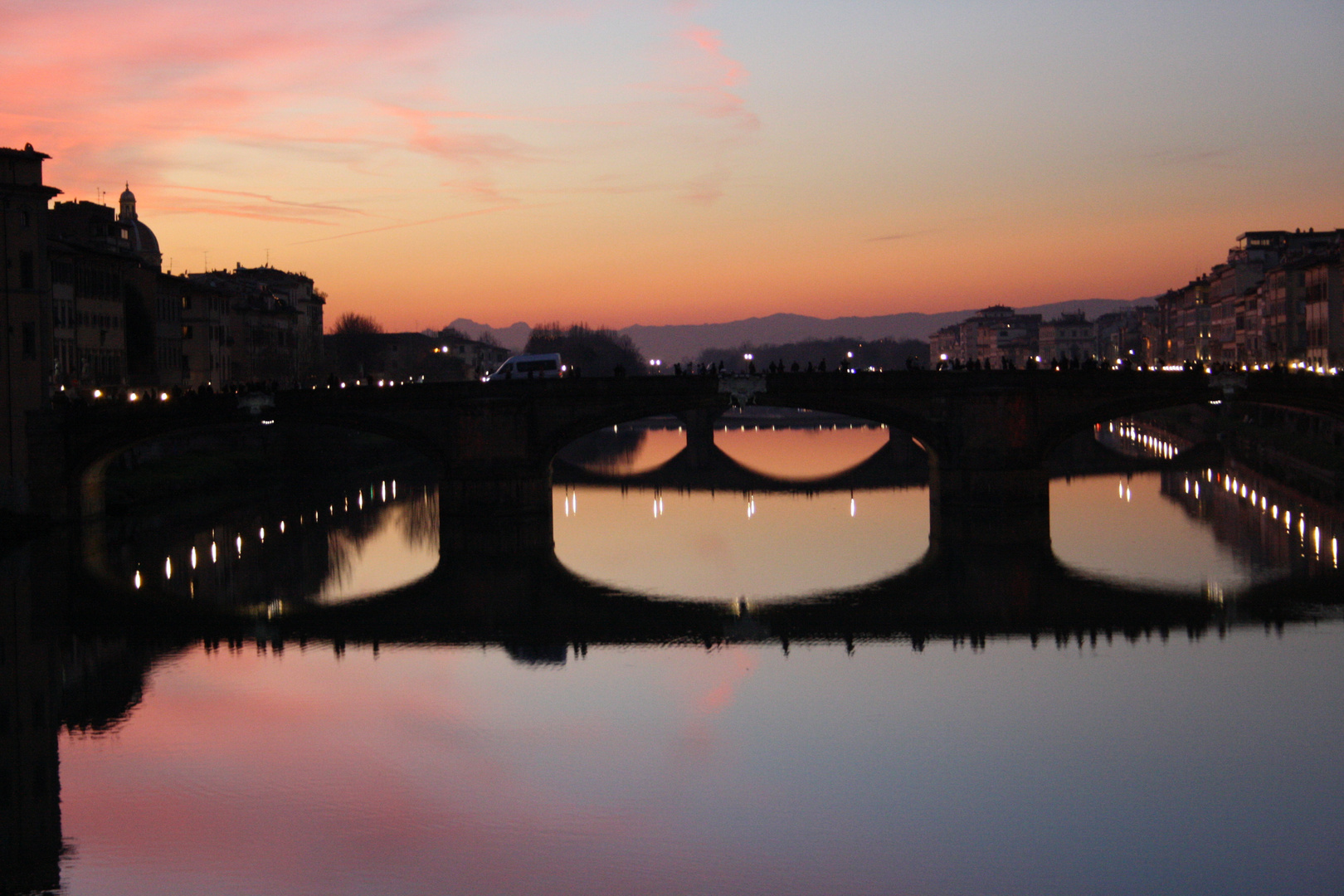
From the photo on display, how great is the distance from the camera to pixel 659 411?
183ft

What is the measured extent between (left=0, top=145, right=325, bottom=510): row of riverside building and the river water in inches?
372

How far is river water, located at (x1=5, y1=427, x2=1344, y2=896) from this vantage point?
60.4 feet

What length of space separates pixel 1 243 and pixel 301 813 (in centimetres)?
3359

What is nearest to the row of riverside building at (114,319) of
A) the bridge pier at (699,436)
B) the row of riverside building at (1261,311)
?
the bridge pier at (699,436)

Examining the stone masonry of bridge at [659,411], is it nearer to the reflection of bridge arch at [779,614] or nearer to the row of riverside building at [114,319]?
the row of riverside building at [114,319]

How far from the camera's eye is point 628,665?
99.1 ft

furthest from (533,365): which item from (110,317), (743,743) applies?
(743,743)

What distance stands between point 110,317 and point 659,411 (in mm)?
30123

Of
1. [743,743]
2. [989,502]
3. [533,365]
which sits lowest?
[743,743]

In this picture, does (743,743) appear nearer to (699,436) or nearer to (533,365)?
(533,365)

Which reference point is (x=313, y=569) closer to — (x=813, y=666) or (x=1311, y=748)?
(x=813, y=666)

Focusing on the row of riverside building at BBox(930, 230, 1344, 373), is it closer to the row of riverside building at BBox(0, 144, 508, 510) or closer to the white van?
the white van

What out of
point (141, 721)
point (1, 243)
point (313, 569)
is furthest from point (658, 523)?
point (141, 721)

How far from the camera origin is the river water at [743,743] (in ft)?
60.4
